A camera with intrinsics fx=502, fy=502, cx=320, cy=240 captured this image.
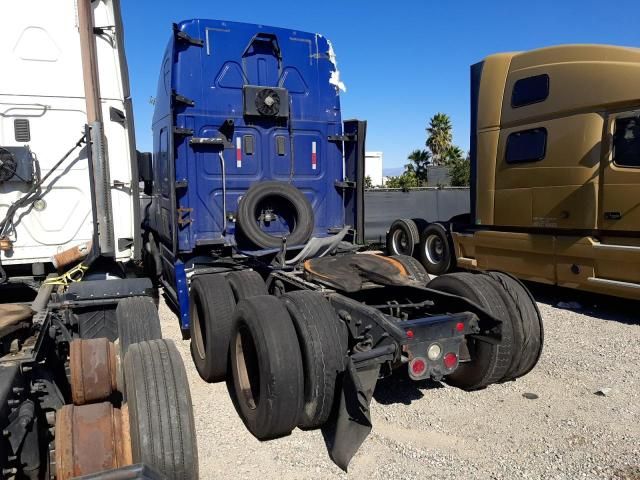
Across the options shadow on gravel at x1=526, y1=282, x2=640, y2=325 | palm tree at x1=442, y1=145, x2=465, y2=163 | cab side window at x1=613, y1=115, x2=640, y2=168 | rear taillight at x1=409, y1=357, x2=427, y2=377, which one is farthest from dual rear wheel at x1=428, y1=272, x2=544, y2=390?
palm tree at x1=442, y1=145, x2=465, y2=163

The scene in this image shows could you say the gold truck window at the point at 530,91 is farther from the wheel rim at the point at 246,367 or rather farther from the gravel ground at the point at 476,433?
the wheel rim at the point at 246,367

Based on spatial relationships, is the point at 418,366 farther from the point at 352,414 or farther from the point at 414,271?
the point at 414,271

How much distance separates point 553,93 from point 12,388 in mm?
7606

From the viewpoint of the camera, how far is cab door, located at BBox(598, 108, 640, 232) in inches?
255

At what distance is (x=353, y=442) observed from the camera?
3143 millimetres

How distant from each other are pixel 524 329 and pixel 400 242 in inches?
295

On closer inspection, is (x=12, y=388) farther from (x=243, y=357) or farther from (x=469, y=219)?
(x=469, y=219)

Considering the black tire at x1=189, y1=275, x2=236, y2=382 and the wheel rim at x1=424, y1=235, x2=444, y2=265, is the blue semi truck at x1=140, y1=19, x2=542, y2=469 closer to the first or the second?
the black tire at x1=189, y1=275, x2=236, y2=382

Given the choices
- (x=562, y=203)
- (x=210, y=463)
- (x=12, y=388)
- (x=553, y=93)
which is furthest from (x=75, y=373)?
(x=553, y=93)

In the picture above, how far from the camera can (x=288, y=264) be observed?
219 inches

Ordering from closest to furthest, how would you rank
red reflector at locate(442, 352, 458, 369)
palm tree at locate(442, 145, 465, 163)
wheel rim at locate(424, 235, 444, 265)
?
1. red reflector at locate(442, 352, 458, 369)
2. wheel rim at locate(424, 235, 444, 265)
3. palm tree at locate(442, 145, 465, 163)

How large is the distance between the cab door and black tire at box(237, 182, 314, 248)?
13.3 ft

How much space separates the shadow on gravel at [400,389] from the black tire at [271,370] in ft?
3.75

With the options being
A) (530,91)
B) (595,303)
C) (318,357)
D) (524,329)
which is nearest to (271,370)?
(318,357)
